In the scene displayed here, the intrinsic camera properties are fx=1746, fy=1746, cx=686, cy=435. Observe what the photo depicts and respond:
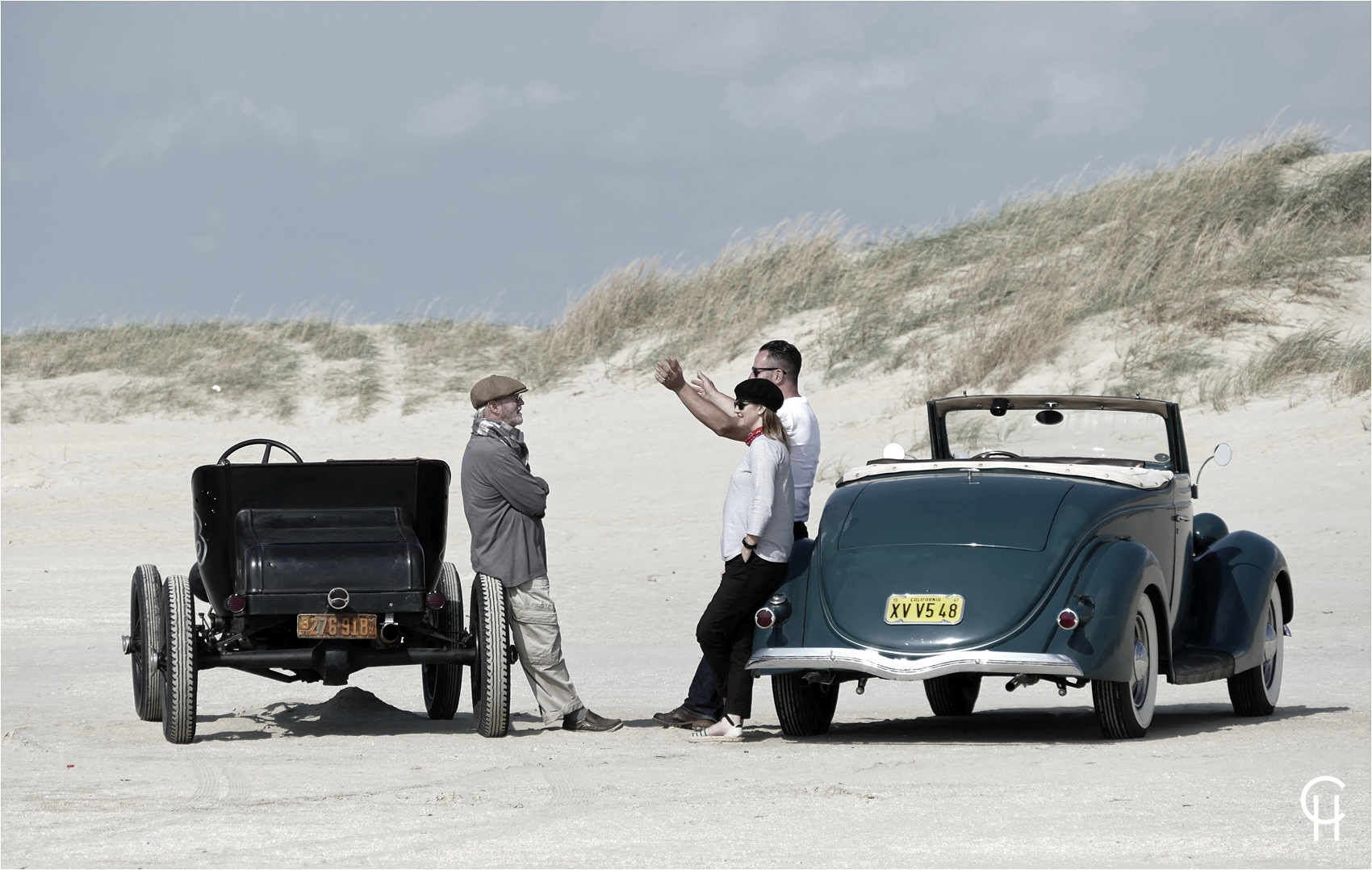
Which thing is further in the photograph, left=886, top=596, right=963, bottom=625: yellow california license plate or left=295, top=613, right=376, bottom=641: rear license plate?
left=295, top=613, right=376, bottom=641: rear license plate

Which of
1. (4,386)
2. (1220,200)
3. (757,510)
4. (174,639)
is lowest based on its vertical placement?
(174,639)

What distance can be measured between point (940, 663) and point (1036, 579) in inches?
22.9

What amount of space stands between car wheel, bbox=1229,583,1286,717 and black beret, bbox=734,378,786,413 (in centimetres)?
289

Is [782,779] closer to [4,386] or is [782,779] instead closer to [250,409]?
[250,409]

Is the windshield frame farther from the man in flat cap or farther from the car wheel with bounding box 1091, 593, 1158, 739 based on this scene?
the man in flat cap

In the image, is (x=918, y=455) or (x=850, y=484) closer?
(x=850, y=484)

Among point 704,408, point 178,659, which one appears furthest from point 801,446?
point 178,659

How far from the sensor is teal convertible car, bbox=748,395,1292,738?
7621 mm

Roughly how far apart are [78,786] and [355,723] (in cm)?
241

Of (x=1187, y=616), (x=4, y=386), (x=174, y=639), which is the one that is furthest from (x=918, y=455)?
(x=4, y=386)

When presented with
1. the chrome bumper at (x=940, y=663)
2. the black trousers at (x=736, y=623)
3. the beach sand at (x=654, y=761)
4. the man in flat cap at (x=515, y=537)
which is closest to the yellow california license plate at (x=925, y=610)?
the chrome bumper at (x=940, y=663)

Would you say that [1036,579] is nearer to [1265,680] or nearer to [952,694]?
[952,694]

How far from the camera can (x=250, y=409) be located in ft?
88.3

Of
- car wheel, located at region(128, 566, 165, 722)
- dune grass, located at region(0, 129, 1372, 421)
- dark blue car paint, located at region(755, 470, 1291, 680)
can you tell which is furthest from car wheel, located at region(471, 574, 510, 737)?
dune grass, located at region(0, 129, 1372, 421)
